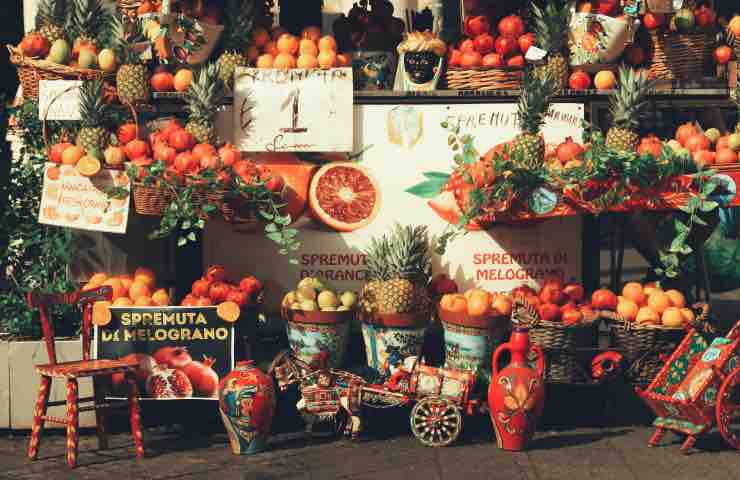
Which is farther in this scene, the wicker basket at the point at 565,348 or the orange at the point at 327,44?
the orange at the point at 327,44

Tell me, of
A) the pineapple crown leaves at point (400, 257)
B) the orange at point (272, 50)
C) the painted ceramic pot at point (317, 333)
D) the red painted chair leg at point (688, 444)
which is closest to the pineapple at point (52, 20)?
the orange at point (272, 50)

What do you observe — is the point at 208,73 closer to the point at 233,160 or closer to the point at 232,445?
the point at 233,160

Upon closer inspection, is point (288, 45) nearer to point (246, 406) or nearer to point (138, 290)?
point (138, 290)

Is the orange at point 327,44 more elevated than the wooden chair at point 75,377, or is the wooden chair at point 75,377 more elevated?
the orange at point 327,44

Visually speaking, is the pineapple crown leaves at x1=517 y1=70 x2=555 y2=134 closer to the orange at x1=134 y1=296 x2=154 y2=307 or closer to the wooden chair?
the orange at x1=134 y1=296 x2=154 y2=307

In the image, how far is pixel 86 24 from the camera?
8211 millimetres

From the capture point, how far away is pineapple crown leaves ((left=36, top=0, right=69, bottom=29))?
8195 millimetres

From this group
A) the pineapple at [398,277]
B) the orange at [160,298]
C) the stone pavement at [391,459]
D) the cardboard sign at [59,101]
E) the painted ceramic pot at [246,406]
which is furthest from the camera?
the cardboard sign at [59,101]

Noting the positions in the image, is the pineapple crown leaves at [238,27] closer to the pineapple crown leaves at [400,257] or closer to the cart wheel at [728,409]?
the pineapple crown leaves at [400,257]

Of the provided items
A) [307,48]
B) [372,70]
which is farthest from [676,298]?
[307,48]

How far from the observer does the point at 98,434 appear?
7.60m

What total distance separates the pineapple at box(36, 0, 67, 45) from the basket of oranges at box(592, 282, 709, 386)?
13.6 ft

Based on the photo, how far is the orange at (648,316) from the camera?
7730 mm

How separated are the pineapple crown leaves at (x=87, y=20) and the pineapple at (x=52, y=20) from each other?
7 centimetres
